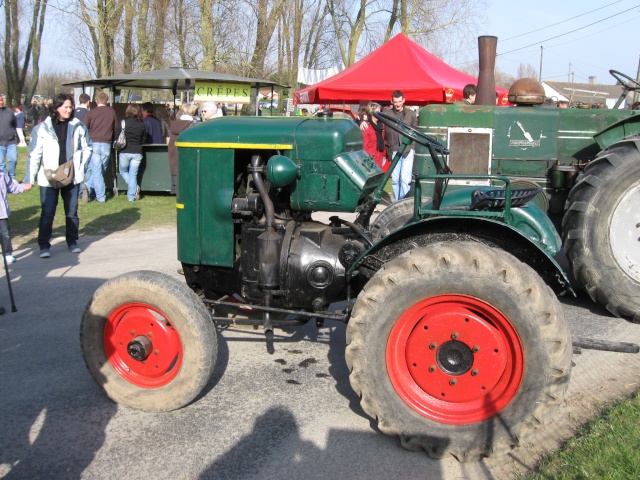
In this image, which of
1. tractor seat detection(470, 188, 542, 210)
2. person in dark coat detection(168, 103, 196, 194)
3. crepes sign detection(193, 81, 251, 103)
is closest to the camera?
tractor seat detection(470, 188, 542, 210)

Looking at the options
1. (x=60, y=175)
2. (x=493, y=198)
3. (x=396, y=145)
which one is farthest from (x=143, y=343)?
(x=396, y=145)

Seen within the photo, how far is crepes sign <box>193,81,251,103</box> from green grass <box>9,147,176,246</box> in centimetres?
240

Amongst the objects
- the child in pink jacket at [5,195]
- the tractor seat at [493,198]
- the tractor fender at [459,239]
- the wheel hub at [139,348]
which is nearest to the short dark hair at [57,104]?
the child in pink jacket at [5,195]

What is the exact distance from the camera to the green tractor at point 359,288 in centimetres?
318

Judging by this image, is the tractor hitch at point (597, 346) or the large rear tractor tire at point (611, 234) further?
the large rear tractor tire at point (611, 234)

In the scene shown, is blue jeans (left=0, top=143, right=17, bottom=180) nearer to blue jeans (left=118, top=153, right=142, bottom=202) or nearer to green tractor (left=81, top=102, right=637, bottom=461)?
blue jeans (left=118, top=153, right=142, bottom=202)

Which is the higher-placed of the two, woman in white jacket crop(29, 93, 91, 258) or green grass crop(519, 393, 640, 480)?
woman in white jacket crop(29, 93, 91, 258)

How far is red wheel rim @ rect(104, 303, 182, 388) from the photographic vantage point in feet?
12.5

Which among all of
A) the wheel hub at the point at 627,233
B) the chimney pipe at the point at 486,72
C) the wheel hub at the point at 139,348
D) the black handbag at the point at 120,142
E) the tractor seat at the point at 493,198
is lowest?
the wheel hub at the point at 139,348

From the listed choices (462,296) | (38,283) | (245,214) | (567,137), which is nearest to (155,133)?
(38,283)

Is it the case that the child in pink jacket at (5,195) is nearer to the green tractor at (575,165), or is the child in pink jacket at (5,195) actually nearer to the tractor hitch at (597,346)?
the green tractor at (575,165)

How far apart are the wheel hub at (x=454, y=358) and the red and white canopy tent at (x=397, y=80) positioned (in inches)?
442

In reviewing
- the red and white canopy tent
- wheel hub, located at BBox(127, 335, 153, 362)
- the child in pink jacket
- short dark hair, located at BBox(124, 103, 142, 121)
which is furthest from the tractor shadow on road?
the red and white canopy tent

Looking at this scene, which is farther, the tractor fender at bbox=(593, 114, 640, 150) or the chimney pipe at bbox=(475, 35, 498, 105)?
the chimney pipe at bbox=(475, 35, 498, 105)
